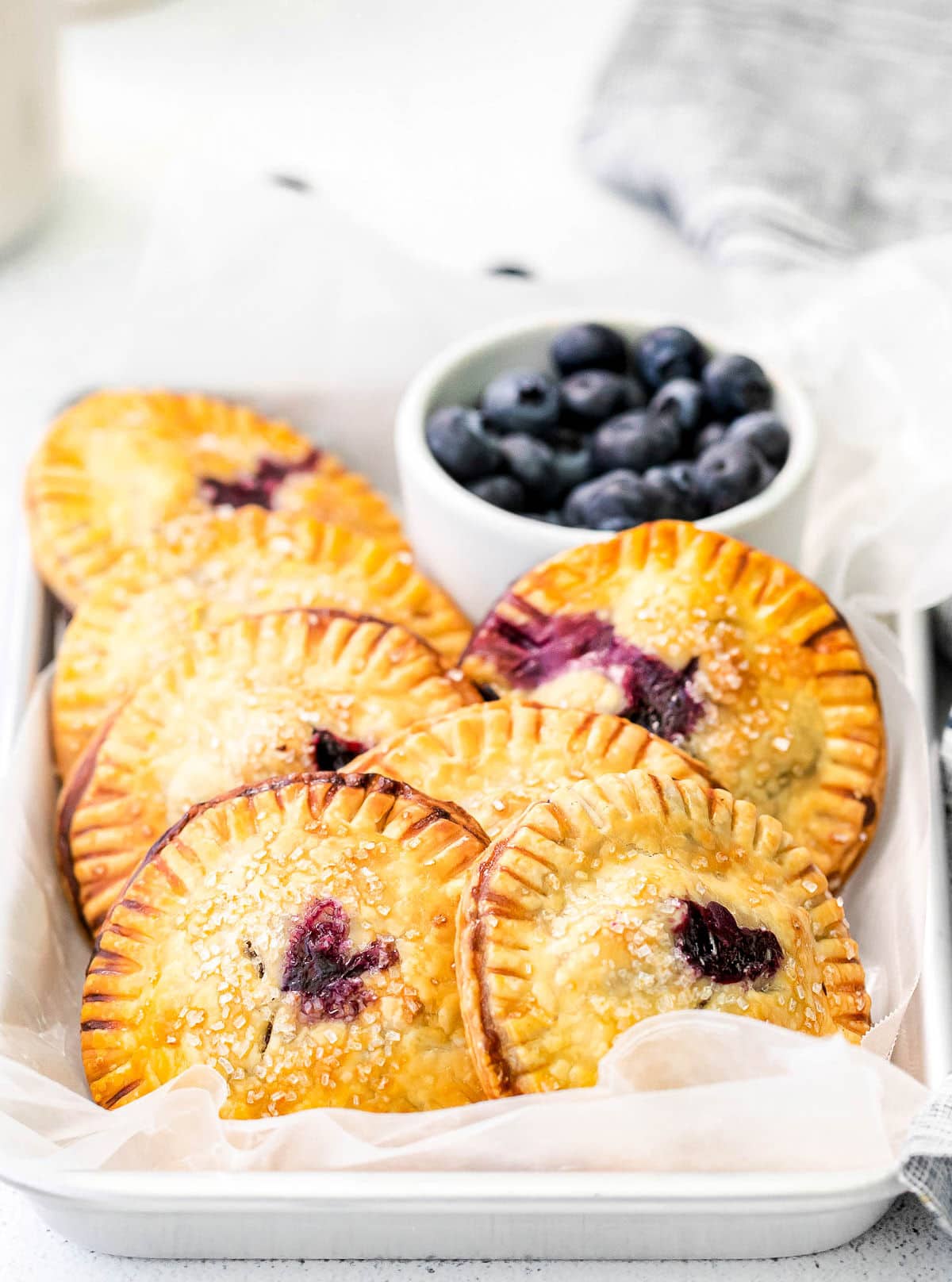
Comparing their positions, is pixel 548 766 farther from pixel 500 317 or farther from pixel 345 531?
pixel 500 317

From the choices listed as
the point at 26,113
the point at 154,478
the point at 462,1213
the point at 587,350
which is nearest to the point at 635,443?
the point at 587,350

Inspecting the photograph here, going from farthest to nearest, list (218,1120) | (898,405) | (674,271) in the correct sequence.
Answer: (674,271)
(898,405)
(218,1120)

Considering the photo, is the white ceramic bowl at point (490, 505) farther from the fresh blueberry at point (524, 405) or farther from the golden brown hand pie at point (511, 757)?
the golden brown hand pie at point (511, 757)

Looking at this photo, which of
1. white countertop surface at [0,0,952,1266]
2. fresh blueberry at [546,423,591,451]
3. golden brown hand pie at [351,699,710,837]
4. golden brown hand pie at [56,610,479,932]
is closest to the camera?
golden brown hand pie at [351,699,710,837]

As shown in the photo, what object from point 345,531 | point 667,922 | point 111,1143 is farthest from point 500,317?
point 111,1143

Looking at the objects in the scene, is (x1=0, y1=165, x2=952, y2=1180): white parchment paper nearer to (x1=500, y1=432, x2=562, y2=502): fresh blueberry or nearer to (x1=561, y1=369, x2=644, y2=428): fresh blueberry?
(x1=561, y1=369, x2=644, y2=428): fresh blueberry

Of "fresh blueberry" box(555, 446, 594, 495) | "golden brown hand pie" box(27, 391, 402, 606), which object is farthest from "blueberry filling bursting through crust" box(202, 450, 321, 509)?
"fresh blueberry" box(555, 446, 594, 495)

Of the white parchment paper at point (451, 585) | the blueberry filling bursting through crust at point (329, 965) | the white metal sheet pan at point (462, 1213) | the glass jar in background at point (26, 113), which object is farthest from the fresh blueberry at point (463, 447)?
the glass jar in background at point (26, 113)
